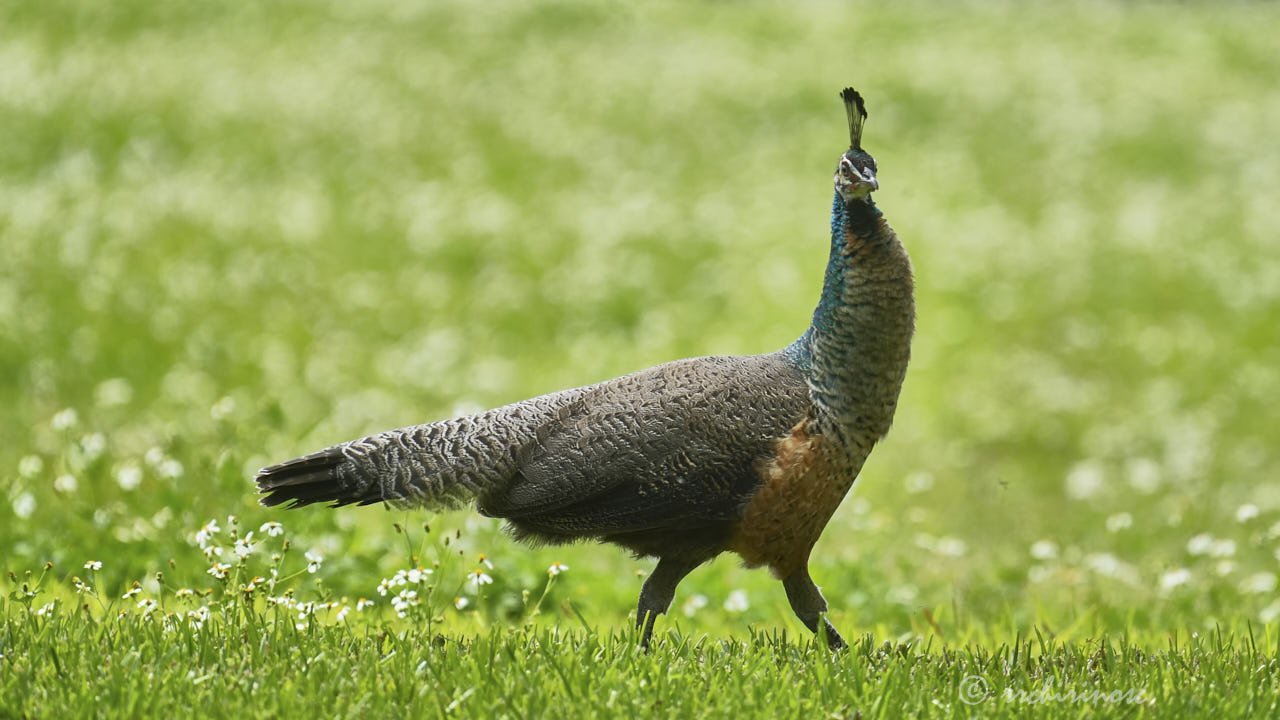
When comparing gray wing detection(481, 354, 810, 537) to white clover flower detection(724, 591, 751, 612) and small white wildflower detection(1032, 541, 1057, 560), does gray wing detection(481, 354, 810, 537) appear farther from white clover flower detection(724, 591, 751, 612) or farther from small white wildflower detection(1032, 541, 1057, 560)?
small white wildflower detection(1032, 541, 1057, 560)

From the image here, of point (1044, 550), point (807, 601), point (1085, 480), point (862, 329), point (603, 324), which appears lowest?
point (807, 601)

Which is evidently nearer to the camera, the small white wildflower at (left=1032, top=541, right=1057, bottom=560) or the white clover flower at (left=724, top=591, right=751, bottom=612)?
the white clover flower at (left=724, top=591, right=751, bottom=612)

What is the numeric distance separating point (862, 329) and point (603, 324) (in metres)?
7.70

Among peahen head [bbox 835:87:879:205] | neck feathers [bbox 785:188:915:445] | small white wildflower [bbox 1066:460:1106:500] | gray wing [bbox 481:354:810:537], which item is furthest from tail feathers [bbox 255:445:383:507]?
small white wildflower [bbox 1066:460:1106:500]

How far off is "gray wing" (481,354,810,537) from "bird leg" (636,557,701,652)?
183mm

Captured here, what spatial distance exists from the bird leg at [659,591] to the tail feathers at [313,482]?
1.03m

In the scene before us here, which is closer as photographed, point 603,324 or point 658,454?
point 658,454

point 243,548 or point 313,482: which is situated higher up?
point 313,482

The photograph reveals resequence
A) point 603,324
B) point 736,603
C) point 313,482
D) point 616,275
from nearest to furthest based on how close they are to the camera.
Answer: point 313,482 < point 736,603 < point 603,324 < point 616,275

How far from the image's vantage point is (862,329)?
4.38 m

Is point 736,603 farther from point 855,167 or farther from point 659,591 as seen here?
point 855,167

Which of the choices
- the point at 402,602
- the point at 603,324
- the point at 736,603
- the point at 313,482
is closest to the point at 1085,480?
the point at 736,603

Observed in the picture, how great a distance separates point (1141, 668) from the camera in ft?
13.8

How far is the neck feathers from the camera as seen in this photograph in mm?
4363
